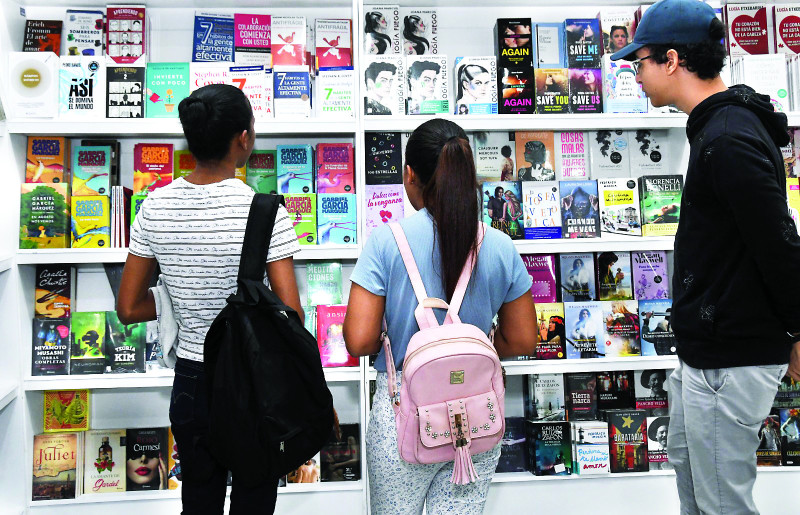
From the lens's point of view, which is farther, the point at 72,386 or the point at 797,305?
the point at 72,386

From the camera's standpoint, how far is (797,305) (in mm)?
1423

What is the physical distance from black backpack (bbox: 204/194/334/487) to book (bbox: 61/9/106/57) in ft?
6.01

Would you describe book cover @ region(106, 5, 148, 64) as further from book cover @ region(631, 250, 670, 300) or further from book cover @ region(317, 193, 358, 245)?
book cover @ region(631, 250, 670, 300)

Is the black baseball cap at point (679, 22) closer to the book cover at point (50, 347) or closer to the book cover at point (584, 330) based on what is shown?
the book cover at point (584, 330)

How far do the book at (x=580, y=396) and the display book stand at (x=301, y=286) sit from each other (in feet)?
0.77

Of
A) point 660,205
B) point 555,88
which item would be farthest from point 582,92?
point 660,205

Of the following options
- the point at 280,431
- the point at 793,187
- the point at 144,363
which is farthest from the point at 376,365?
the point at 793,187

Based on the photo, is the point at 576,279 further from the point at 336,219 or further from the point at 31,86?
the point at 31,86

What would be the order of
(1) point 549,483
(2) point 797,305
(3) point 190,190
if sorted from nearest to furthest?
(2) point 797,305, (3) point 190,190, (1) point 549,483

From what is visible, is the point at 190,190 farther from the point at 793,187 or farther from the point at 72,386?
the point at 793,187

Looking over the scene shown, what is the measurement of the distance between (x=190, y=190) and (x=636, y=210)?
2000 mm

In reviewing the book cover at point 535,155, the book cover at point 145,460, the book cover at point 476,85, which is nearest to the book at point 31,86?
the book cover at point 145,460

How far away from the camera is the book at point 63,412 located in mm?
2648

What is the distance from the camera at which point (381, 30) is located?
9.30ft
